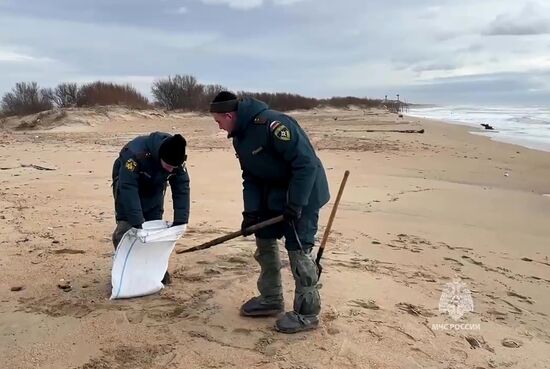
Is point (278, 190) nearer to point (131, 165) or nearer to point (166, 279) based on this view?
point (131, 165)

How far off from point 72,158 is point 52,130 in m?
15.2

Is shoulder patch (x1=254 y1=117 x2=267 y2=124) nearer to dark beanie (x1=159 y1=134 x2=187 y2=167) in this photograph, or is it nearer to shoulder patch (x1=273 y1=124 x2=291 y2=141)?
shoulder patch (x1=273 y1=124 x2=291 y2=141)

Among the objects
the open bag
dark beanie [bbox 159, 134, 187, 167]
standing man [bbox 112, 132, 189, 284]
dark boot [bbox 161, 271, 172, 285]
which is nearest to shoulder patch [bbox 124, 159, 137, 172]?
standing man [bbox 112, 132, 189, 284]

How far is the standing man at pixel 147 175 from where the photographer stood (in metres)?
4.09

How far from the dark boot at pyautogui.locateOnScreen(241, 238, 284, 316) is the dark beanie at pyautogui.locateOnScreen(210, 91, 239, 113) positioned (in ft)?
3.32

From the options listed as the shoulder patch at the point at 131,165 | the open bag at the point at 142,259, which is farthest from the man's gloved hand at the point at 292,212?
the shoulder patch at the point at 131,165

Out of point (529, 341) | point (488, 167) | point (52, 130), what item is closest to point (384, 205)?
point (529, 341)

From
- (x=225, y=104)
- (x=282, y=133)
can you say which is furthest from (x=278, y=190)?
(x=225, y=104)

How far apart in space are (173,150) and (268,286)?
122 centimetres

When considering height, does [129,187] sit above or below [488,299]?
above

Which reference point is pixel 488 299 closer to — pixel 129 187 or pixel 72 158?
pixel 129 187

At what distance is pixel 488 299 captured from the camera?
4.79 meters

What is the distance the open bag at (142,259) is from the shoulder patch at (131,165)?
17.9 inches
